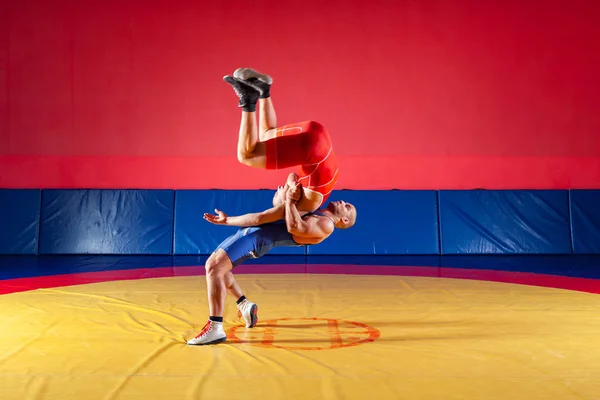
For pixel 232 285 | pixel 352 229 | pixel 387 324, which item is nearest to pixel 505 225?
pixel 352 229

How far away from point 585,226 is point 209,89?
618 cm

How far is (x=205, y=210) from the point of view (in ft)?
29.5

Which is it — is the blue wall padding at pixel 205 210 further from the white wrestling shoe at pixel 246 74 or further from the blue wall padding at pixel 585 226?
the white wrestling shoe at pixel 246 74

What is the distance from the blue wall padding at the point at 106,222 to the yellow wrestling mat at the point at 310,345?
3311 millimetres

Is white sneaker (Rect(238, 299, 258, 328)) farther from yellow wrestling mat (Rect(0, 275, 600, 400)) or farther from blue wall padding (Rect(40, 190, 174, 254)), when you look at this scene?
blue wall padding (Rect(40, 190, 174, 254))

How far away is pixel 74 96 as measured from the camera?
9.53 metres

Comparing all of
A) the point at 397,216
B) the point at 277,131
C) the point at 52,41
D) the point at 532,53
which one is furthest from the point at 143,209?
the point at 532,53

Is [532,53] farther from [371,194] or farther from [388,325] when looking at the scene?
[388,325]

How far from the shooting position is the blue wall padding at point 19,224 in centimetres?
891

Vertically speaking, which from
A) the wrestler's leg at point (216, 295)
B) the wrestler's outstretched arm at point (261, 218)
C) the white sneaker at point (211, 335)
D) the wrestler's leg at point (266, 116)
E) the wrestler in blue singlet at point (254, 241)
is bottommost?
the white sneaker at point (211, 335)

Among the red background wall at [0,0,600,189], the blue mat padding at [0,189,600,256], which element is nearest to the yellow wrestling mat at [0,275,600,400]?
the blue mat padding at [0,189,600,256]

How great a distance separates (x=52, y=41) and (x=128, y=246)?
3.56m

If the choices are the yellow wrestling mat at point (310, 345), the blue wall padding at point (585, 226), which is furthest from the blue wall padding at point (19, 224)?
the blue wall padding at point (585, 226)

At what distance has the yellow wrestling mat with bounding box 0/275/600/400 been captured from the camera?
107 inches
